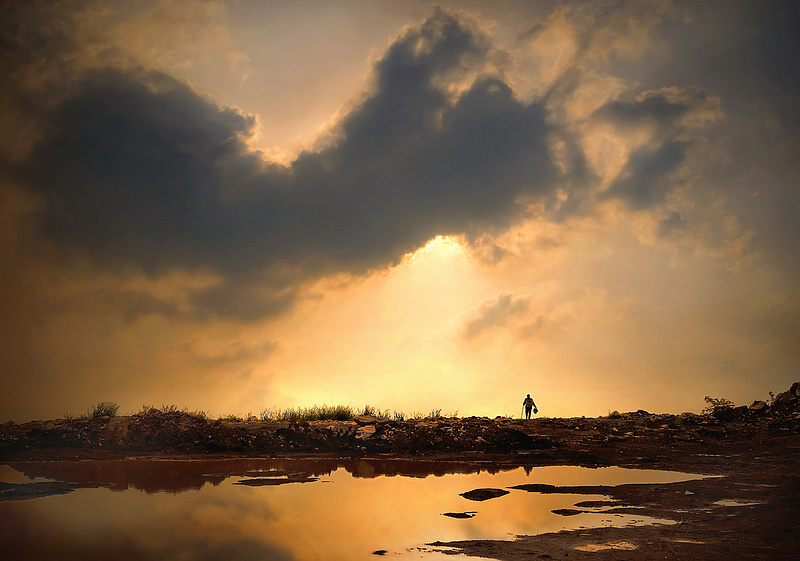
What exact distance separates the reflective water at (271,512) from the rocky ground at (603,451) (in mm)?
859

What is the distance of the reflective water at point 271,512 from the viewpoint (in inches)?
274

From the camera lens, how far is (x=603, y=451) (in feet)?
64.2

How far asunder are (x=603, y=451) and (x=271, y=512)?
14.5 meters

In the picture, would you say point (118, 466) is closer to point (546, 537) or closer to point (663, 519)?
point (546, 537)

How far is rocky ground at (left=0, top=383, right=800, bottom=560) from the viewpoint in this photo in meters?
7.39

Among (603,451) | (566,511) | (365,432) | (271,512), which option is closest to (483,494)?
(566,511)

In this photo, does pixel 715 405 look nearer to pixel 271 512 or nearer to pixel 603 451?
pixel 603 451

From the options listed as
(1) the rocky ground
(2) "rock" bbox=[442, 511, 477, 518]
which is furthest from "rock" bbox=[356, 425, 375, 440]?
(2) "rock" bbox=[442, 511, 477, 518]

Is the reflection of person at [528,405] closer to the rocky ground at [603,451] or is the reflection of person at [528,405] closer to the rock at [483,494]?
the rocky ground at [603,451]

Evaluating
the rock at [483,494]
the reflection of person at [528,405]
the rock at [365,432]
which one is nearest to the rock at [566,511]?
the rock at [483,494]

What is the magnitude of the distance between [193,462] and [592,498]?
36.6 ft

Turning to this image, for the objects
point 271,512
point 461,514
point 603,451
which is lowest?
point 603,451

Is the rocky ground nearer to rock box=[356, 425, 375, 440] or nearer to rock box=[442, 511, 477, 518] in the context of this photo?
rock box=[356, 425, 375, 440]

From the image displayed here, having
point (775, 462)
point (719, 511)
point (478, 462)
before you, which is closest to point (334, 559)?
point (719, 511)
